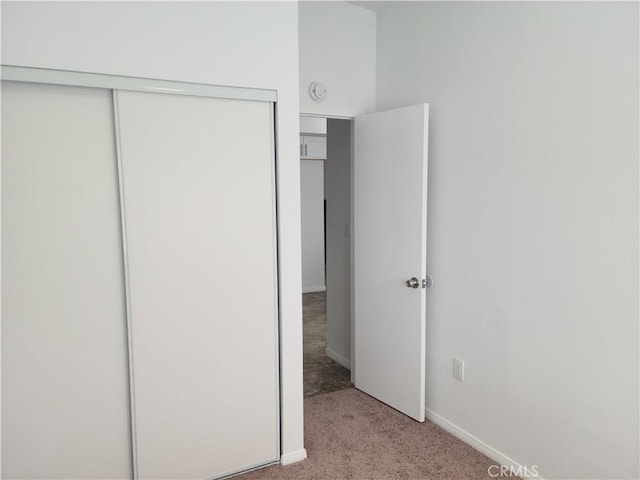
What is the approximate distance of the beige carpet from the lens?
8.02ft

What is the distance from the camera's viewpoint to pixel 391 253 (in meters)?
3.07

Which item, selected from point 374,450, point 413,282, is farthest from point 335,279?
point 374,450

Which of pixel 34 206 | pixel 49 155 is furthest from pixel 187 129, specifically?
pixel 34 206

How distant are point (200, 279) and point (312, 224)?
16.0 ft

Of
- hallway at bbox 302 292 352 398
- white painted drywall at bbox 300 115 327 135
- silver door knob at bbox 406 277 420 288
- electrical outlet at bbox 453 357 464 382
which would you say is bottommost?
hallway at bbox 302 292 352 398

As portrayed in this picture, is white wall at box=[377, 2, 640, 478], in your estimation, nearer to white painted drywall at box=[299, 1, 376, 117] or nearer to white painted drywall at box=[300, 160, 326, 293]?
white painted drywall at box=[299, 1, 376, 117]

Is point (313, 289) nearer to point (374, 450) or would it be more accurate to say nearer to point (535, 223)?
point (374, 450)

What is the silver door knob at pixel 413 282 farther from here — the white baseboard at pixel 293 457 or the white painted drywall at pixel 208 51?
the white baseboard at pixel 293 457

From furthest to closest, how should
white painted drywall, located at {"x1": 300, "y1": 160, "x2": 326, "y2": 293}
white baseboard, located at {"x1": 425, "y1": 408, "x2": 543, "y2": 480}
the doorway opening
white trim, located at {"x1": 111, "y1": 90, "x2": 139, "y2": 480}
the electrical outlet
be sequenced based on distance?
white painted drywall, located at {"x1": 300, "y1": 160, "x2": 326, "y2": 293}
the doorway opening
the electrical outlet
white baseboard, located at {"x1": 425, "y1": 408, "x2": 543, "y2": 480}
white trim, located at {"x1": 111, "y1": 90, "x2": 139, "y2": 480}

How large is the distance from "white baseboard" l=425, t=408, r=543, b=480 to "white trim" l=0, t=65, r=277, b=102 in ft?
7.20

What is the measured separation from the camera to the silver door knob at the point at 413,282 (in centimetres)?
287

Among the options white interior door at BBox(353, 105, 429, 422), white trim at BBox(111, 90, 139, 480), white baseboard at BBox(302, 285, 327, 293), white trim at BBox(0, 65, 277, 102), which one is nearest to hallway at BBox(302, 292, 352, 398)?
white interior door at BBox(353, 105, 429, 422)

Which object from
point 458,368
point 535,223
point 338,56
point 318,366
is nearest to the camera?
point 535,223

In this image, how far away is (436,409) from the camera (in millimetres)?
2980
